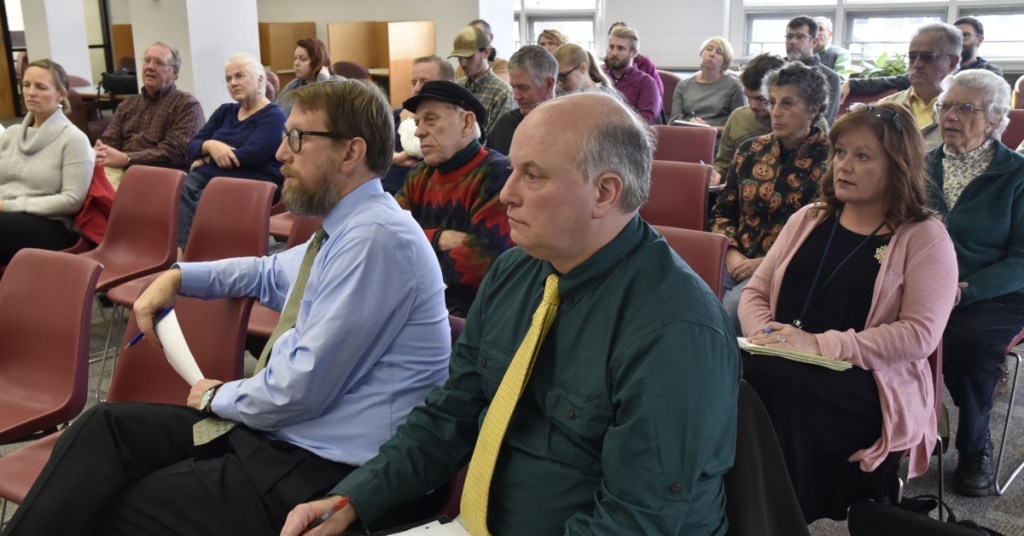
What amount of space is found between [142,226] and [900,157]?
3048 millimetres

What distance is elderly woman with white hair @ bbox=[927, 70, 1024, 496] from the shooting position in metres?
2.74

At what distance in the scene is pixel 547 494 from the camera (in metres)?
1.38

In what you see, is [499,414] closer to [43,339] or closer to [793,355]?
[793,355]

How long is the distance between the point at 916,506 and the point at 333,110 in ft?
4.82

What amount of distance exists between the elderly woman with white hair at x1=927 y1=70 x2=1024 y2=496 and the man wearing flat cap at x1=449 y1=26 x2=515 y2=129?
2.82 metres

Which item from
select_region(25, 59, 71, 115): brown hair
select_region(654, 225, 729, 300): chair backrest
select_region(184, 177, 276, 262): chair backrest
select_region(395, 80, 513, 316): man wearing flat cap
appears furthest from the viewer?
select_region(25, 59, 71, 115): brown hair

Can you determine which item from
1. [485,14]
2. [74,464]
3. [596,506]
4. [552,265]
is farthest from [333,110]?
[485,14]

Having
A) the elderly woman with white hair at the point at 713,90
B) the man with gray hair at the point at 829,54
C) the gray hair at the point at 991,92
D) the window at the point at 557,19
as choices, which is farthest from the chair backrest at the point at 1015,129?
the window at the point at 557,19

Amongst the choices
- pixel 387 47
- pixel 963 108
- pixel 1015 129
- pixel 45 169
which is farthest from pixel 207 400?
pixel 387 47

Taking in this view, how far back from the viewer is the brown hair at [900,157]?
7.47ft

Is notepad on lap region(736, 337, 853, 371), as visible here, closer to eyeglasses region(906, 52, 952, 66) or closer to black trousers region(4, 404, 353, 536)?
black trousers region(4, 404, 353, 536)

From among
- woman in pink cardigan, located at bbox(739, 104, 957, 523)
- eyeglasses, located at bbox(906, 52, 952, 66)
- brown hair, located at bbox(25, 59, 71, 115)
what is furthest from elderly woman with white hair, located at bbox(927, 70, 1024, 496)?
brown hair, located at bbox(25, 59, 71, 115)

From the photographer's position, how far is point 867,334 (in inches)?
85.7

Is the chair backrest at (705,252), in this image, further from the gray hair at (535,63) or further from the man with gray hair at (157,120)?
the man with gray hair at (157,120)
